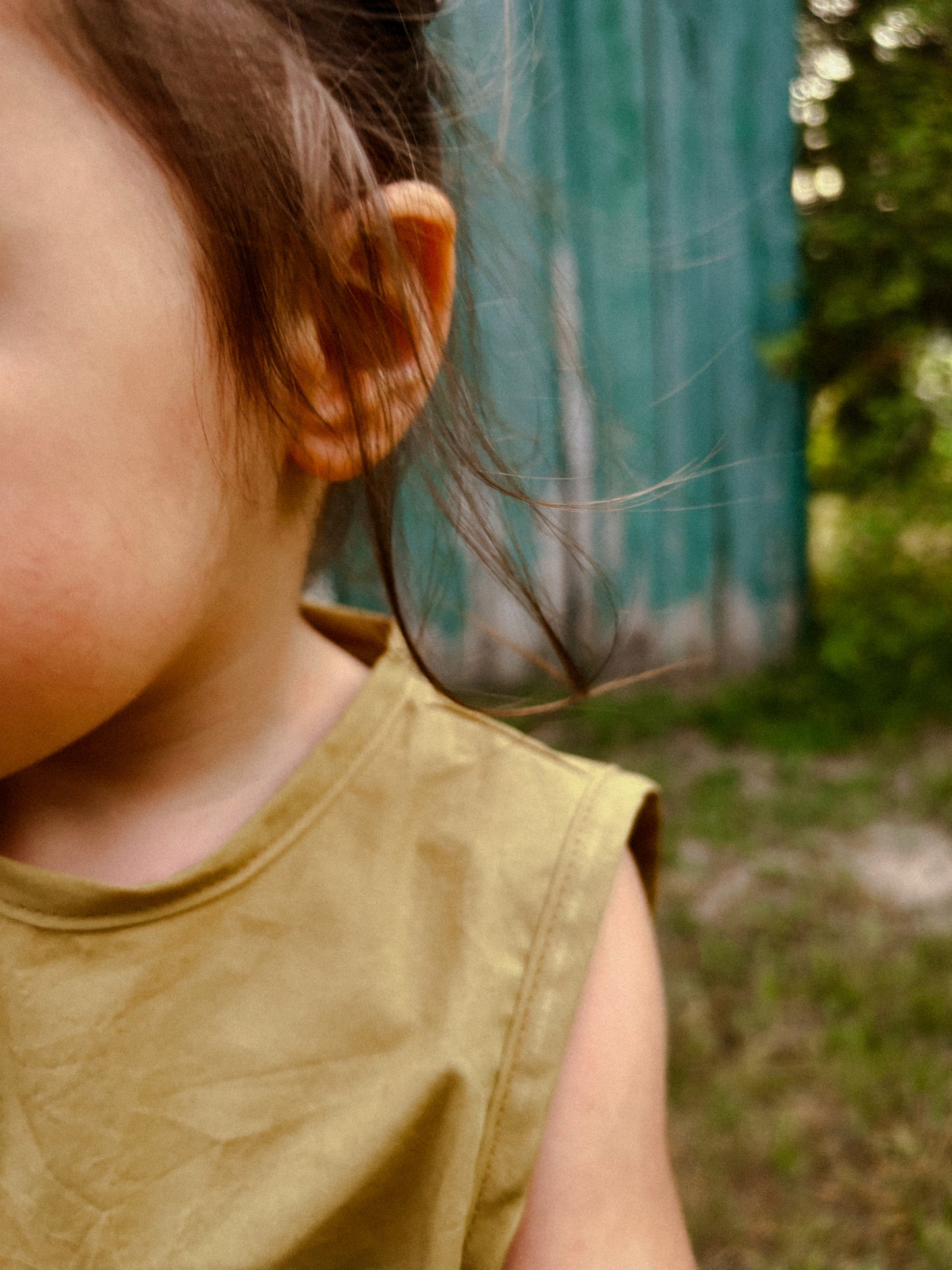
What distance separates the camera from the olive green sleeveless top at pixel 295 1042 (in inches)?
30.7

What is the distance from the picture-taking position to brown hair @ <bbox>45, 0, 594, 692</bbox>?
28.4 inches

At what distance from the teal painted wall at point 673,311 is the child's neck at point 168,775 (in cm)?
206

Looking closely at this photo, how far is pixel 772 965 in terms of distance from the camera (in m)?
1.79

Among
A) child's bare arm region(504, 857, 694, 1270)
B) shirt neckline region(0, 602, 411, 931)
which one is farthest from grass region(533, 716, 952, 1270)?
shirt neckline region(0, 602, 411, 931)

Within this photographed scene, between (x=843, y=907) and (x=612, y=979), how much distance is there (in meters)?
1.26

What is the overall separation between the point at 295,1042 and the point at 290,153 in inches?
23.7

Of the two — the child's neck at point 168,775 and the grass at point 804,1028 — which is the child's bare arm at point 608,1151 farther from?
the grass at point 804,1028

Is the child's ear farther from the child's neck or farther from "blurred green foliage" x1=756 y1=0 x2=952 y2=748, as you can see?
"blurred green foliage" x1=756 y1=0 x2=952 y2=748

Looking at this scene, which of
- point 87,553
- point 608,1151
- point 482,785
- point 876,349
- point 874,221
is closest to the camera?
point 87,553

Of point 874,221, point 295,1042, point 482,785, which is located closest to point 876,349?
point 874,221

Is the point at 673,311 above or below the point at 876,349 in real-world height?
above

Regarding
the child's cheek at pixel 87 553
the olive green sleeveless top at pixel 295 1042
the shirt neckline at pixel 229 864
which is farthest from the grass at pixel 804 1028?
the child's cheek at pixel 87 553

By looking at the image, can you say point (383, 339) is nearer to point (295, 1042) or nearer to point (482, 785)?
point (482, 785)

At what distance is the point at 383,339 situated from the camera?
86cm
